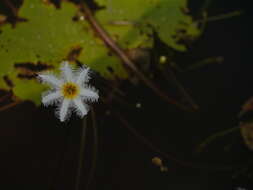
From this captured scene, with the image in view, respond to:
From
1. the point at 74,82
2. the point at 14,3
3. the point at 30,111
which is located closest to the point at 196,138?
the point at 74,82

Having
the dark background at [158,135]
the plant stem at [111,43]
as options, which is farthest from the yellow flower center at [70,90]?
the plant stem at [111,43]

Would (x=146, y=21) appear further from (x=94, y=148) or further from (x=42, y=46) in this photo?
(x=94, y=148)

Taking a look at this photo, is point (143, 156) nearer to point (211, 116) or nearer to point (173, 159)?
point (173, 159)

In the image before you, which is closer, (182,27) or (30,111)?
(30,111)

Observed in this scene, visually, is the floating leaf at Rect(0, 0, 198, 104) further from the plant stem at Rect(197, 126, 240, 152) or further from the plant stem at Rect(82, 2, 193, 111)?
the plant stem at Rect(197, 126, 240, 152)

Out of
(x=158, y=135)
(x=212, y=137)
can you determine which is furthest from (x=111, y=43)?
(x=212, y=137)

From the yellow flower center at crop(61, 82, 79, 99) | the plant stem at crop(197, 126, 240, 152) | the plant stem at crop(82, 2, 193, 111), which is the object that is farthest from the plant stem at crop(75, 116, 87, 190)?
the plant stem at crop(197, 126, 240, 152)
